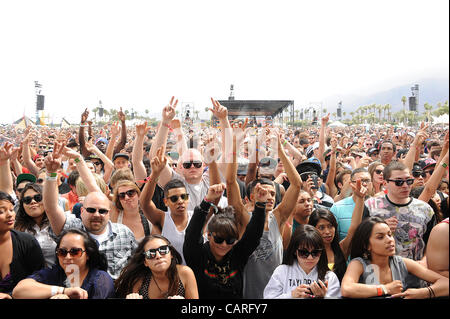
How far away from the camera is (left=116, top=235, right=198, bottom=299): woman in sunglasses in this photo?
270cm

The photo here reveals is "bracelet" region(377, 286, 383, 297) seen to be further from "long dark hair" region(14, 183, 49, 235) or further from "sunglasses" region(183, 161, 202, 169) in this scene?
"long dark hair" region(14, 183, 49, 235)

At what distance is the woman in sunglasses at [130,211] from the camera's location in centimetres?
361

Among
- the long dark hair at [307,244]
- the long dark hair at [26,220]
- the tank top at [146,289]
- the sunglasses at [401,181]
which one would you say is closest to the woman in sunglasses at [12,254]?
the long dark hair at [26,220]

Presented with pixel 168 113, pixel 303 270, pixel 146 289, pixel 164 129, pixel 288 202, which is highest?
pixel 168 113

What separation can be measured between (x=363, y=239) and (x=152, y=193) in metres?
1.84

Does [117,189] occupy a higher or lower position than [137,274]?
higher

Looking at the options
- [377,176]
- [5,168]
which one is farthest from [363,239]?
[5,168]

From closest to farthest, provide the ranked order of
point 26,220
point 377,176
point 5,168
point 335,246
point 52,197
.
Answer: point 52,197
point 335,246
point 26,220
point 5,168
point 377,176

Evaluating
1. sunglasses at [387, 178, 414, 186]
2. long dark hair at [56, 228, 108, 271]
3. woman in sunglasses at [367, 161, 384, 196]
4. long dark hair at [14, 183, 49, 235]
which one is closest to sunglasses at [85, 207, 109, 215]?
long dark hair at [56, 228, 108, 271]

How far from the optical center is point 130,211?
12.1 feet

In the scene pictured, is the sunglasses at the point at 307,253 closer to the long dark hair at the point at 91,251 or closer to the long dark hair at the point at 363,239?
the long dark hair at the point at 363,239

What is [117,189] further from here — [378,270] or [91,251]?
[378,270]
